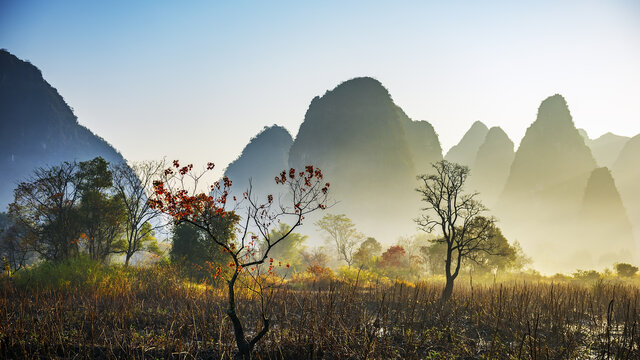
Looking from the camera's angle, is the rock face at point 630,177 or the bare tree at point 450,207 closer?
the bare tree at point 450,207

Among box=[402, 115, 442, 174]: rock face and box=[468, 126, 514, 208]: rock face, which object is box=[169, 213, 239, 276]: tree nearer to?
box=[402, 115, 442, 174]: rock face

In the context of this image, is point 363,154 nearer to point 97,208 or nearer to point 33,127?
point 97,208

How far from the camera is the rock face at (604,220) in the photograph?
93.6 m

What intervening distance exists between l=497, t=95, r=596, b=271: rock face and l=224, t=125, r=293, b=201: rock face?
11329 centimetres

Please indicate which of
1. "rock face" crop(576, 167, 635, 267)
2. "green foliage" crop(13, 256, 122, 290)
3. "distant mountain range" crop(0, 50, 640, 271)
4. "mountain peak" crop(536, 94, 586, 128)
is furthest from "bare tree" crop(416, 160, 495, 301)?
"mountain peak" crop(536, 94, 586, 128)

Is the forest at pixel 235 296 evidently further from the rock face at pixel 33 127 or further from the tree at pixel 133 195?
the rock face at pixel 33 127

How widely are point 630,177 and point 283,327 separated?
636ft

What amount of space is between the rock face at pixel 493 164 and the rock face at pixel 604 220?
6777 centimetres

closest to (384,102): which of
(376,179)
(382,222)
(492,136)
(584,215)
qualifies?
(376,179)

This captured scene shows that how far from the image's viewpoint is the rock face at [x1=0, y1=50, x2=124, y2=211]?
392 ft

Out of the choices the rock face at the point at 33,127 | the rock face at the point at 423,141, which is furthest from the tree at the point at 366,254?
the rock face at the point at 423,141

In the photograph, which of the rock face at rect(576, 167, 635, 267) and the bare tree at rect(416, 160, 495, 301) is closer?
the bare tree at rect(416, 160, 495, 301)

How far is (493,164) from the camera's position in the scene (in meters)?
167

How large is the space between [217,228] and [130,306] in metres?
7.97
